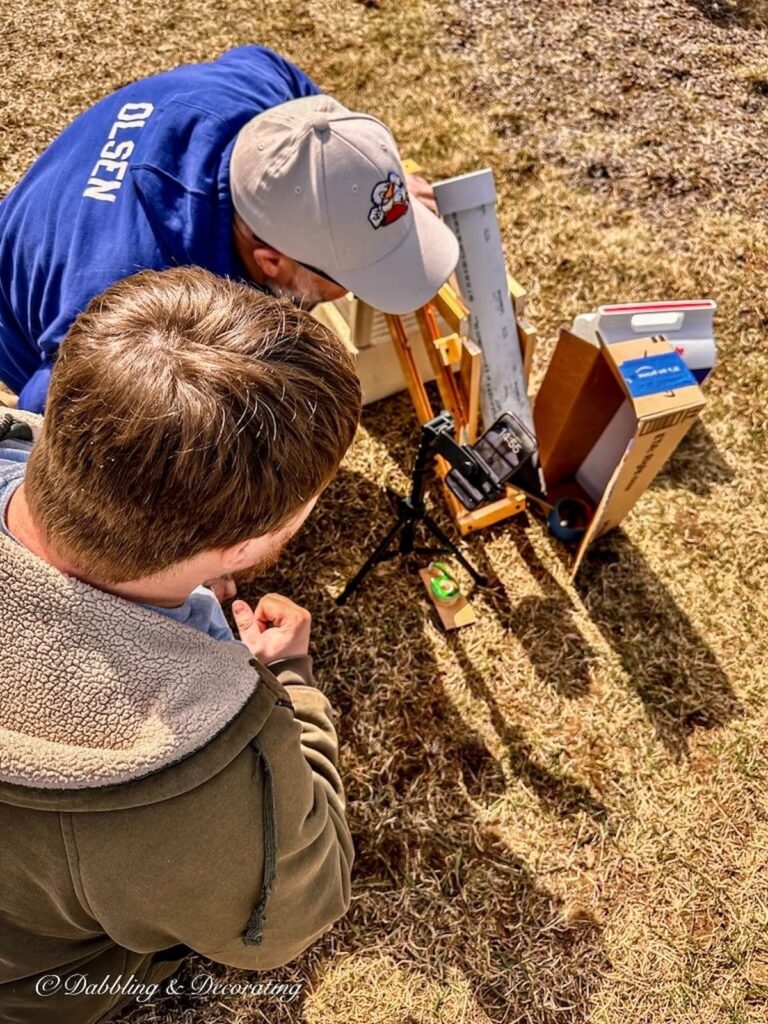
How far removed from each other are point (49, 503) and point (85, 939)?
0.91 metres

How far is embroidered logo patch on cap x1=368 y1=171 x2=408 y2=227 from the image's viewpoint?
5.97 feet

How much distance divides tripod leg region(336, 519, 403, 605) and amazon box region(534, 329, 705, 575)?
2.39ft

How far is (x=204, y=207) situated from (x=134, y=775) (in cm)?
140

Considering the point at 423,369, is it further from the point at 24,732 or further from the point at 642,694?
the point at 24,732

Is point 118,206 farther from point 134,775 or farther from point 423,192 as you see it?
point 134,775

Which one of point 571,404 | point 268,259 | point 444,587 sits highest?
point 268,259

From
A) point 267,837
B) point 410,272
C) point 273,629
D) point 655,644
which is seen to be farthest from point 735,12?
point 267,837

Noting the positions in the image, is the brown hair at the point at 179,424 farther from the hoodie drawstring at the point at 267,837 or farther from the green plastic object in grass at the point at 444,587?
the green plastic object in grass at the point at 444,587

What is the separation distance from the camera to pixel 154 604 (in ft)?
3.69

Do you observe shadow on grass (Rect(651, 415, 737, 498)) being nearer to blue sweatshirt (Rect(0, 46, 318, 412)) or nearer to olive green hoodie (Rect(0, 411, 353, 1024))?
blue sweatshirt (Rect(0, 46, 318, 412))

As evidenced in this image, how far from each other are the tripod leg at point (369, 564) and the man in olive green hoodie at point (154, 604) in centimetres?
131

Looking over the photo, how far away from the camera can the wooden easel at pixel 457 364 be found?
2.41m

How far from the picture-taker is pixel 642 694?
2.58 metres

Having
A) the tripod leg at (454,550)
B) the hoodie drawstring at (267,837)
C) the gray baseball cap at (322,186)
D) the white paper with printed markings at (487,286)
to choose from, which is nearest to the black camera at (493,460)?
the tripod leg at (454,550)
